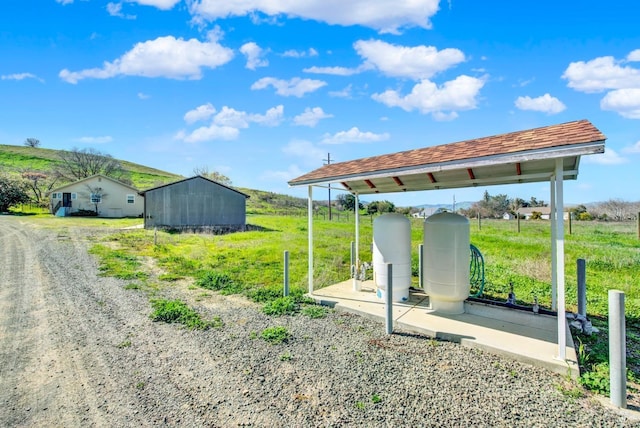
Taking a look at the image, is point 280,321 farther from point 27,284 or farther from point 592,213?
point 592,213

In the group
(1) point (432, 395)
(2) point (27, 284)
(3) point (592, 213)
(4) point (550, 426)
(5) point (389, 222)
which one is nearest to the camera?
(4) point (550, 426)

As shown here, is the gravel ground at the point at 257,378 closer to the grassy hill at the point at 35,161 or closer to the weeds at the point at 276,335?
the weeds at the point at 276,335

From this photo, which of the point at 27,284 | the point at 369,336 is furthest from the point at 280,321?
the point at 27,284

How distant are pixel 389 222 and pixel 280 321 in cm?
279

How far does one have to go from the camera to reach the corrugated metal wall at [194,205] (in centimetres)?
2308

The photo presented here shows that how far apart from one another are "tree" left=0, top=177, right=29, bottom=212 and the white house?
4469 mm

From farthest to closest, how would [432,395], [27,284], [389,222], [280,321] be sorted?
[27,284], [389,222], [280,321], [432,395]

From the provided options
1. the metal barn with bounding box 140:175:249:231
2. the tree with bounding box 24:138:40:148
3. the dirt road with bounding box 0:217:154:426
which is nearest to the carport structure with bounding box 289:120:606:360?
the dirt road with bounding box 0:217:154:426

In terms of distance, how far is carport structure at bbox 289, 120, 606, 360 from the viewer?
3.87 m

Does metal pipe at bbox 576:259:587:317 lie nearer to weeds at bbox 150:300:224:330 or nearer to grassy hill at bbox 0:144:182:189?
weeds at bbox 150:300:224:330

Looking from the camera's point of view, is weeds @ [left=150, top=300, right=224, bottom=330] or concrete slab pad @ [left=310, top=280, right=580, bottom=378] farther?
weeds @ [left=150, top=300, right=224, bottom=330]

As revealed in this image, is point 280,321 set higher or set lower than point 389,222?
lower

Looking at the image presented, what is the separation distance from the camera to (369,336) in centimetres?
504

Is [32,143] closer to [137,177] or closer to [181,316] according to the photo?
[137,177]
